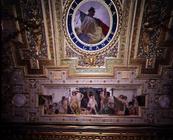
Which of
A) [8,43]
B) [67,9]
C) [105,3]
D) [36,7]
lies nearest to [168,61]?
[105,3]

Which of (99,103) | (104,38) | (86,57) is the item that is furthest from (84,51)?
(99,103)

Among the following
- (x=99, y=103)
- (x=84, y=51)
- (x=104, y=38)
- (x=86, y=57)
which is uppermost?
(x=104, y=38)

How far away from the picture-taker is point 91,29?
11.6 m

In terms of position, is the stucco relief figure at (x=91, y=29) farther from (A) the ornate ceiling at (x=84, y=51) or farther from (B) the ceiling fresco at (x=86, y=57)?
(A) the ornate ceiling at (x=84, y=51)

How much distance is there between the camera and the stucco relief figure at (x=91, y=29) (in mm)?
11461

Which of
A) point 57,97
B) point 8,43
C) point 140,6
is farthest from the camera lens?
point 57,97

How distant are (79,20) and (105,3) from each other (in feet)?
3.53

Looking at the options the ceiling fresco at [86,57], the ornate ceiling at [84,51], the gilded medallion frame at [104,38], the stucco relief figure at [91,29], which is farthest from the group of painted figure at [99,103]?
the stucco relief figure at [91,29]

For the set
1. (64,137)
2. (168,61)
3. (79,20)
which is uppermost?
(79,20)

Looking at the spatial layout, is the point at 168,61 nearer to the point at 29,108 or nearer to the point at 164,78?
the point at 164,78

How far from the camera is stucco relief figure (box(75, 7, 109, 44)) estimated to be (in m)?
11.5

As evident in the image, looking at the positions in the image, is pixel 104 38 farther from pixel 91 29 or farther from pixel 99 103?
pixel 99 103

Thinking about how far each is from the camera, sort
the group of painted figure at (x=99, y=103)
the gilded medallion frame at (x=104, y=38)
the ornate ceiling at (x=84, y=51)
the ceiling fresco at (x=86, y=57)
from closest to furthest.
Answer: the ornate ceiling at (x=84, y=51) → the ceiling fresco at (x=86, y=57) → the gilded medallion frame at (x=104, y=38) → the group of painted figure at (x=99, y=103)

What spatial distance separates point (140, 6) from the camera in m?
10.9
